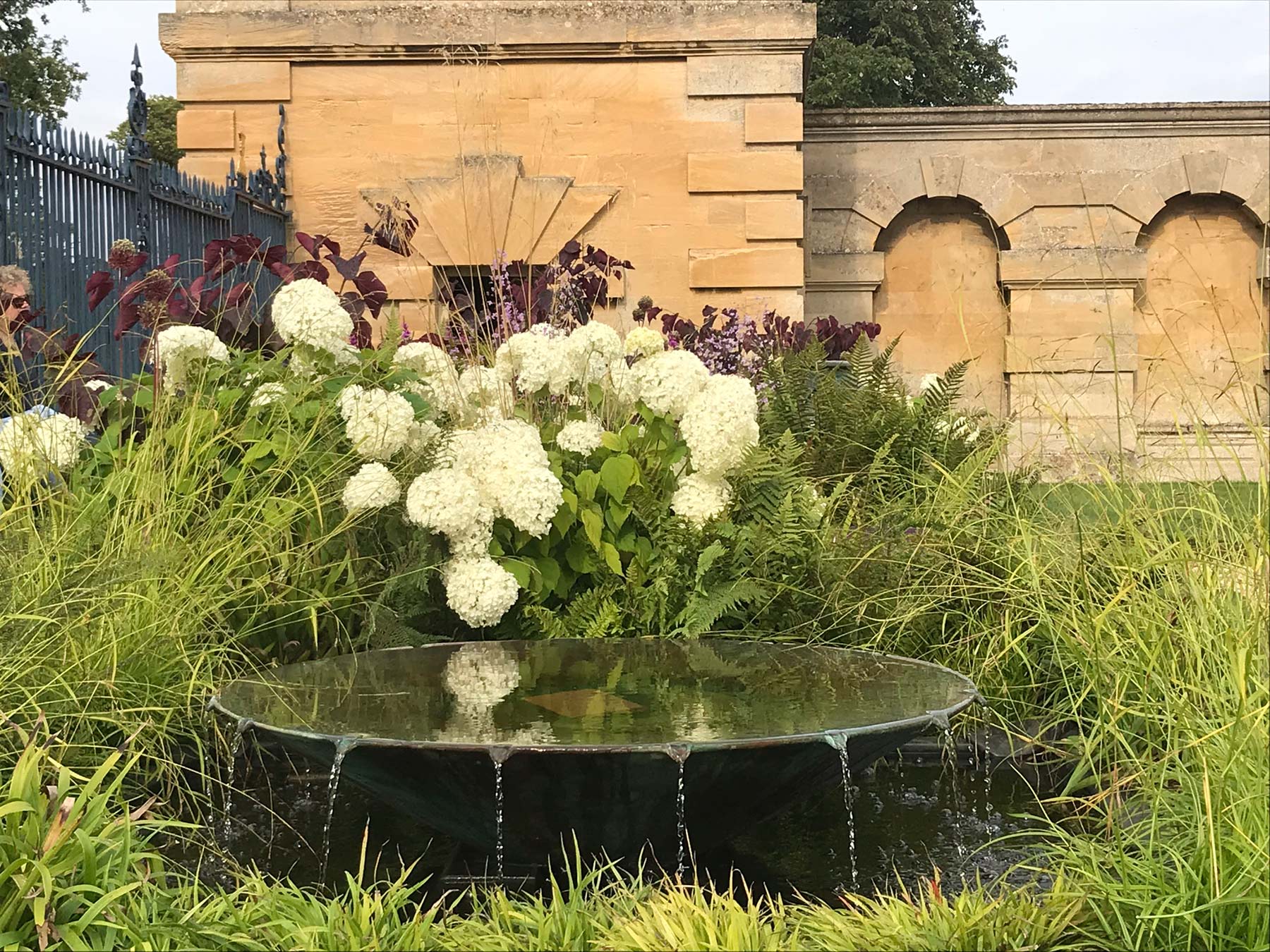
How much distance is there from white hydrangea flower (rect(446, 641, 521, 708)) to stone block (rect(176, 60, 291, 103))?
22.1 feet

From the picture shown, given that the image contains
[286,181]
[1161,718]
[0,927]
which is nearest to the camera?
[0,927]

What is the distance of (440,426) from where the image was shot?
17.5ft

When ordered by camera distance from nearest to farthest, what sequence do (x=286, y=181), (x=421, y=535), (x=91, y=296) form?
1. (x=421, y=535)
2. (x=91, y=296)
3. (x=286, y=181)

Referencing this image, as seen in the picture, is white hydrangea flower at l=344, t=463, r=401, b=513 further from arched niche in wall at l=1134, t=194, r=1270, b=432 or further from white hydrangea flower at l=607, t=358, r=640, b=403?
arched niche in wall at l=1134, t=194, r=1270, b=432

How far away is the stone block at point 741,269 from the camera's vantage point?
9523mm

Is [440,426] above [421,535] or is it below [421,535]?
above

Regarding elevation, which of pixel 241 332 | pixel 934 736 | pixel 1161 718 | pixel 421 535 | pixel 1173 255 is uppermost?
pixel 1173 255

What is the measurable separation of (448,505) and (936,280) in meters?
9.80

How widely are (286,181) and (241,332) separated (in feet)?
16.1

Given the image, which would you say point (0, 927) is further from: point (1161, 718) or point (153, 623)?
point (1161, 718)

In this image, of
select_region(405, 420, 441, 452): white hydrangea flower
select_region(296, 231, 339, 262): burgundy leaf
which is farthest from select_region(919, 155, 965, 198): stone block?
select_region(405, 420, 441, 452): white hydrangea flower

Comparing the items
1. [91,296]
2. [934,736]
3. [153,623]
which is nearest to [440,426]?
[91,296]

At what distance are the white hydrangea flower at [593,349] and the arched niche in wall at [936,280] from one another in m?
8.25

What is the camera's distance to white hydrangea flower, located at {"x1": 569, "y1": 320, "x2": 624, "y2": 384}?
496 cm
